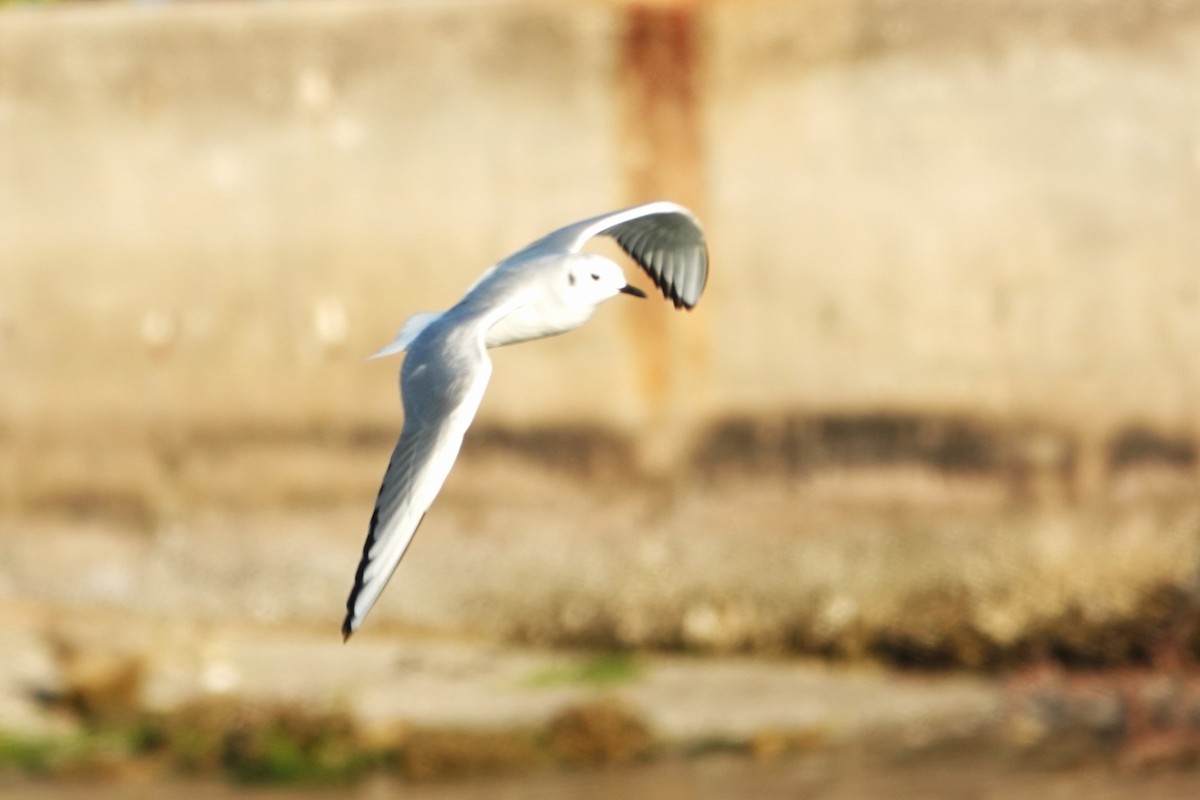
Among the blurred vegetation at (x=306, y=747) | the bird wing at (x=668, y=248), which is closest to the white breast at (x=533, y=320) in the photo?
the bird wing at (x=668, y=248)

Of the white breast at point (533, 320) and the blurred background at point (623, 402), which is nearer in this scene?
the white breast at point (533, 320)

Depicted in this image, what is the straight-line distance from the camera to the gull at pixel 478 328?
115 inches

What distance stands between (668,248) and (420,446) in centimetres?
117

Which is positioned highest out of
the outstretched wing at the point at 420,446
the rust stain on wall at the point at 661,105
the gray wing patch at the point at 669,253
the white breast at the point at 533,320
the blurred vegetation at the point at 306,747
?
the rust stain on wall at the point at 661,105

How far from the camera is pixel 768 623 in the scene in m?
5.72

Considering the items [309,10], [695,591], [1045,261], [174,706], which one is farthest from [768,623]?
[309,10]

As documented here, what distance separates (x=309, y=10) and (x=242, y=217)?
1.98 feet

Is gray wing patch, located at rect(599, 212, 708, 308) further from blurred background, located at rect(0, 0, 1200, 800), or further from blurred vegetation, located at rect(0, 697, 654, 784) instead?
blurred vegetation, located at rect(0, 697, 654, 784)

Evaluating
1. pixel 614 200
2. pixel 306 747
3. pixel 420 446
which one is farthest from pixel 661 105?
pixel 420 446

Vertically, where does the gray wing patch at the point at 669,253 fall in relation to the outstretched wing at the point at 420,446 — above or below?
above

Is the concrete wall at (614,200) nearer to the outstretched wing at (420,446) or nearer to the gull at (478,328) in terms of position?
the gull at (478,328)

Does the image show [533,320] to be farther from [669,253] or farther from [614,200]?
[614,200]

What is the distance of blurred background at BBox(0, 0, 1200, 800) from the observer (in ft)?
18.1

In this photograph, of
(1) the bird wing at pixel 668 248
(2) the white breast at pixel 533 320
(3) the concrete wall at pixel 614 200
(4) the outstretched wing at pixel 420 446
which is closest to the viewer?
(4) the outstretched wing at pixel 420 446
